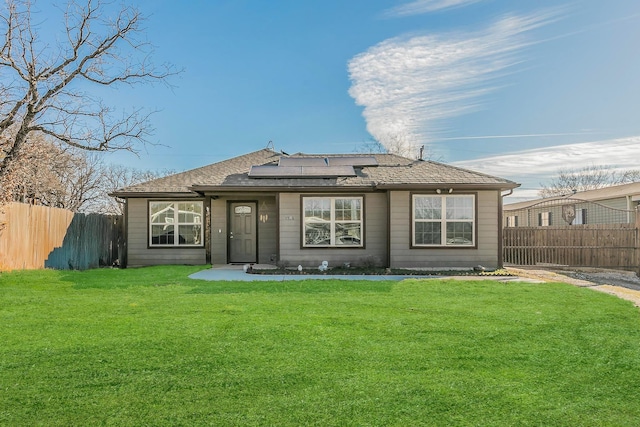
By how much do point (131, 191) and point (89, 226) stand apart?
177cm

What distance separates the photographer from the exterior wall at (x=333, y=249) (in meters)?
11.9

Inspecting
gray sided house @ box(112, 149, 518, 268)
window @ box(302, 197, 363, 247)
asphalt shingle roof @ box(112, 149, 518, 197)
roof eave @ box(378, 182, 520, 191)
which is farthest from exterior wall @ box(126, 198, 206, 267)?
roof eave @ box(378, 182, 520, 191)

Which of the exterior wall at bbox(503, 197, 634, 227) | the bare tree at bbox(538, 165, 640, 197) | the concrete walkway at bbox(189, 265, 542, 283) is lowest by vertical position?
the concrete walkway at bbox(189, 265, 542, 283)

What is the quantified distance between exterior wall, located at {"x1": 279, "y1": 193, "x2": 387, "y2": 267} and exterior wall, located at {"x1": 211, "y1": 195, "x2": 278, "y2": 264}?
154 cm

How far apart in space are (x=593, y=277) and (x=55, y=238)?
15.0m

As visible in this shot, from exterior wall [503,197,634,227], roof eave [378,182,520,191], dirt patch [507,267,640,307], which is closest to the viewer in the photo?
dirt patch [507,267,640,307]

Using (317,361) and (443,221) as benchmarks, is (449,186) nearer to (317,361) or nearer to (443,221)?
(443,221)

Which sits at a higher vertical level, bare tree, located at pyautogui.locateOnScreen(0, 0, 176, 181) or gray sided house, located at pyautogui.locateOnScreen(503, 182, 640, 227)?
bare tree, located at pyautogui.locateOnScreen(0, 0, 176, 181)

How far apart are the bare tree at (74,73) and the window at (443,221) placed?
8.48 m

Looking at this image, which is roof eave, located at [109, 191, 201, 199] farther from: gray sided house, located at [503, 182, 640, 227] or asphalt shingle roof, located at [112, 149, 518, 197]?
gray sided house, located at [503, 182, 640, 227]

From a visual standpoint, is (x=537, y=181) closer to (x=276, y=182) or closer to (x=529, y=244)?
(x=529, y=244)

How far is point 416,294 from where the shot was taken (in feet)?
24.7

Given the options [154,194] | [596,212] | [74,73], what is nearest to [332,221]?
[154,194]

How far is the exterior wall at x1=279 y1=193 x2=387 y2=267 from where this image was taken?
1193 cm
